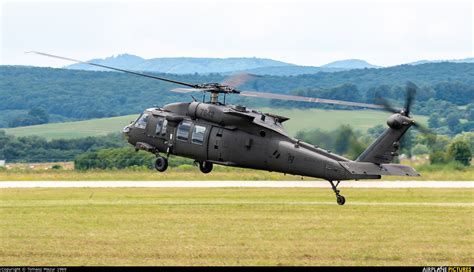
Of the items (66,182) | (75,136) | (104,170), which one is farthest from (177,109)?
(75,136)

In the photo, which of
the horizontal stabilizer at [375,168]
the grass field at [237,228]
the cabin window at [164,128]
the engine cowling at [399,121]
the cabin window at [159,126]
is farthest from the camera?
the cabin window at [159,126]

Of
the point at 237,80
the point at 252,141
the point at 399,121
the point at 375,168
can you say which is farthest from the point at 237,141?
the point at 399,121

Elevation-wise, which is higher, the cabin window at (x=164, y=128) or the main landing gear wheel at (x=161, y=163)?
the cabin window at (x=164, y=128)

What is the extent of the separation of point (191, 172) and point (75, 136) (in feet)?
169

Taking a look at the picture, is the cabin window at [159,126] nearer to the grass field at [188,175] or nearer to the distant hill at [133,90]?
the grass field at [188,175]

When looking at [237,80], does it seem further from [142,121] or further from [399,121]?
[399,121]

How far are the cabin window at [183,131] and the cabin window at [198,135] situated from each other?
1.05 ft

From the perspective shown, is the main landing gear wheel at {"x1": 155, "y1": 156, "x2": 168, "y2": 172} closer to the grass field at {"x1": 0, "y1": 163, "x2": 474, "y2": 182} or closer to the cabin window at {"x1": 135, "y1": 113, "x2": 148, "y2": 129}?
the cabin window at {"x1": 135, "y1": 113, "x2": 148, "y2": 129}

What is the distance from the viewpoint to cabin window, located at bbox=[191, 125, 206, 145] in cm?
3819

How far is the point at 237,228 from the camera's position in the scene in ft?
118

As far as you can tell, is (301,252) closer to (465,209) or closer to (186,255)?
(186,255)

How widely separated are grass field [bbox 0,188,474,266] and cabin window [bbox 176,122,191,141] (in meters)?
3.29

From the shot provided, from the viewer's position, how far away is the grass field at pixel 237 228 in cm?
3008

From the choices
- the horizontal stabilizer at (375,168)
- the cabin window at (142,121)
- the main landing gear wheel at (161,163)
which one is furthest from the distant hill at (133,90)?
the horizontal stabilizer at (375,168)
